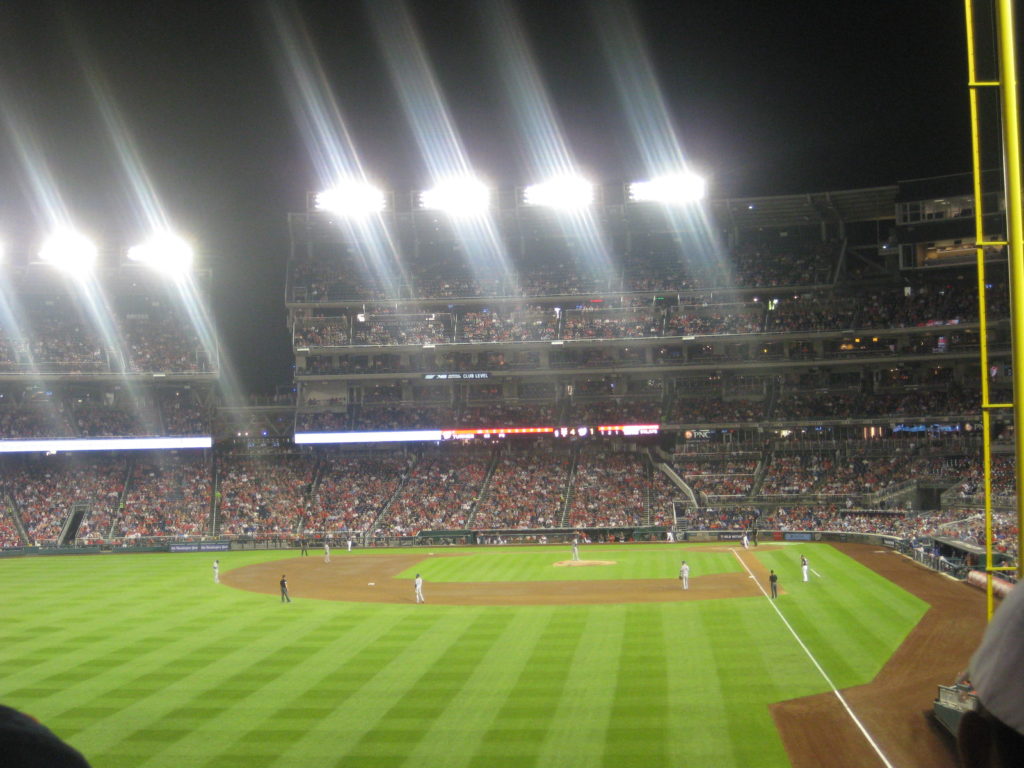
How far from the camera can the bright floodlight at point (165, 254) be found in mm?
68812

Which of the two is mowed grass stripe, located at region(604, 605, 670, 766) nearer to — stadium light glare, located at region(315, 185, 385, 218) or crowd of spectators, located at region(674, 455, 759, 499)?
crowd of spectators, located at region(674, 455, 759, 499)

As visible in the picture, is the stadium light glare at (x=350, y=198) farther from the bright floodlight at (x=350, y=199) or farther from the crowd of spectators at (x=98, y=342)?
the crowd of spectators at (x=98, y=342)

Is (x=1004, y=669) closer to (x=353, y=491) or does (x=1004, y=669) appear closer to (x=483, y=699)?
(x=483, y=699)

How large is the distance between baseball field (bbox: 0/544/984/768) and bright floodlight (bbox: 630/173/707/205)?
37.1 meters

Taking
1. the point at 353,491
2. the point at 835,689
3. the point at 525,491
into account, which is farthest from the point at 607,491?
the point at 835,689

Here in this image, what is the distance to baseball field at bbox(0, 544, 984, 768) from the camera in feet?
51.1

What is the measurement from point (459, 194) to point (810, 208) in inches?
1164

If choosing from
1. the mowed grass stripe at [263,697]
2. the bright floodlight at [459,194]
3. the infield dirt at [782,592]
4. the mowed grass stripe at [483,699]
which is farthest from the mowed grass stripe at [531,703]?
the bright floodlight at [459,194]

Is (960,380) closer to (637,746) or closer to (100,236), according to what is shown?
(637,746)

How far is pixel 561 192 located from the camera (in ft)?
225

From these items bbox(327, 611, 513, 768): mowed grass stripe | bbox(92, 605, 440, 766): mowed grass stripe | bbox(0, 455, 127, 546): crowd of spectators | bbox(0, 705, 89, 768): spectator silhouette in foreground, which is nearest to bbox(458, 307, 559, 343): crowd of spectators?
bbox(0, 455, 127, 546): crowd of spectators

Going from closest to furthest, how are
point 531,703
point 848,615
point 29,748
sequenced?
point 29,748, point 531,703, point 848,615

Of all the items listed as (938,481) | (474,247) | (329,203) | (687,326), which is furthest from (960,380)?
(329,203)

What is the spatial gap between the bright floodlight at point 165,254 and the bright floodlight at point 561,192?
93.6 ft
